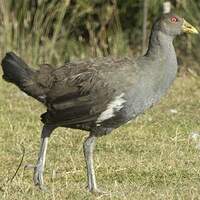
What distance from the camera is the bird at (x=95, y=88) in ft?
22.1

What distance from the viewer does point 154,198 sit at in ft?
21.1

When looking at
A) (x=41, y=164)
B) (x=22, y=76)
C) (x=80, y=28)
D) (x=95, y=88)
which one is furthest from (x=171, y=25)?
(x=80, y=28)

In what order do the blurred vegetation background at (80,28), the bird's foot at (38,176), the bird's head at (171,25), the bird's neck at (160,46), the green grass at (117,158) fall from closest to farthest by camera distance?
1. the green grass at (117,158)
2. the bird's foot at (38,176)
3. the bird's neck at (160,46)
4. the bird's head at (171,25)
5. the blurred vegetation background at (80,28)

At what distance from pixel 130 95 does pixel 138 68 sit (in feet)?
0.87

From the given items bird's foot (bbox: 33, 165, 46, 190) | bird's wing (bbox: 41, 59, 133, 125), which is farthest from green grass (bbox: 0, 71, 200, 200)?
bird's wing (bbox: 41, 59, 133, 125)

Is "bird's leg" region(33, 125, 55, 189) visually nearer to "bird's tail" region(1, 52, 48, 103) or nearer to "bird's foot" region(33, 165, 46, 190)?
"bird's foot" region(33, 165, 46, 190)

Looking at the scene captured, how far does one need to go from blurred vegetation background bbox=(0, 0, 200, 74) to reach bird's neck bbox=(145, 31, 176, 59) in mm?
6289

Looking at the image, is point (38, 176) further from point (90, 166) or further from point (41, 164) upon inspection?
point (90, 166)

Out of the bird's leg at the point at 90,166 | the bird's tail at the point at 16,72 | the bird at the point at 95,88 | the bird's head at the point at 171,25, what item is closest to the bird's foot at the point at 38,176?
the bird at the point at 95,88

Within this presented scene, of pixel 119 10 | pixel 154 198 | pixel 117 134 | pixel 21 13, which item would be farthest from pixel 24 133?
pixel 119 10

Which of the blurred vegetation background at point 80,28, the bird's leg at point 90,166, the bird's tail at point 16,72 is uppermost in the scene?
the bird's tail at point 16,72

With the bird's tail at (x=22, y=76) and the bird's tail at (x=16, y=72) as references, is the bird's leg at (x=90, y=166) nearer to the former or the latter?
the bird's tail at (x=22, y=76)

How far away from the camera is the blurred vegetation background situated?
1376 cm

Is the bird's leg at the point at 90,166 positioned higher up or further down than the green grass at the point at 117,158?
higher up
